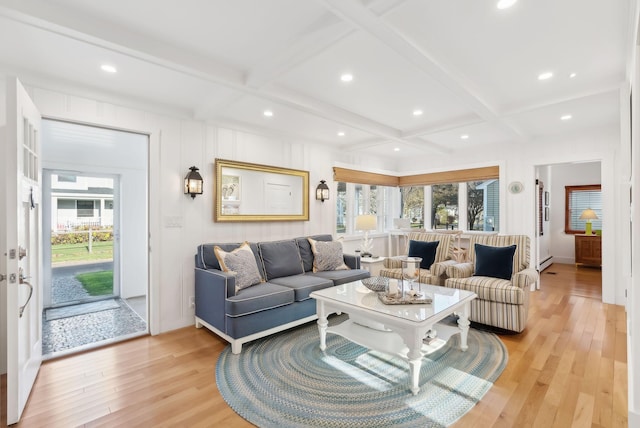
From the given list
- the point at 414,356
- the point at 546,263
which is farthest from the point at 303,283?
the point at 546,263

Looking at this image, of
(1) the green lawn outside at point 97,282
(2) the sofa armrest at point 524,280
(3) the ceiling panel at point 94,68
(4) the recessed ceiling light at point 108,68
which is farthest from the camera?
(1) the green lawn outside at point 97,282

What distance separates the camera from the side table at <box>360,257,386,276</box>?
15.4 ft

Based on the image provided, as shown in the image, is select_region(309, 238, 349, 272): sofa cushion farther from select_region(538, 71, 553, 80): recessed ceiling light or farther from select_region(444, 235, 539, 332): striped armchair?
select_region(538, 71, 553, 80): recessed ceiling light

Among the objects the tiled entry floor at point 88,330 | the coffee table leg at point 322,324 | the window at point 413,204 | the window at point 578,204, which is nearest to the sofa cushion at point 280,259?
the coffee table leg at point 322,324

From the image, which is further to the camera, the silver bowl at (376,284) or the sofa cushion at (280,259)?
the sofa cushion at (280,259)

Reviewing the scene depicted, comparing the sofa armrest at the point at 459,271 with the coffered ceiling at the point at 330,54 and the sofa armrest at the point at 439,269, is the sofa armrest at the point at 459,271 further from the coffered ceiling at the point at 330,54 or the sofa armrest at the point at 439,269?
the coffered ceiling at the point at 330,54

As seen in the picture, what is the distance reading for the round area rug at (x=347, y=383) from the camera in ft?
6.40

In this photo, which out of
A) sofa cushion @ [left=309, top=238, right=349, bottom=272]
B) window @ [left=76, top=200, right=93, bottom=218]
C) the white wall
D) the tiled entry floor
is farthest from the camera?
the white wall

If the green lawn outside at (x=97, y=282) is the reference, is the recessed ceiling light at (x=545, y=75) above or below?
above

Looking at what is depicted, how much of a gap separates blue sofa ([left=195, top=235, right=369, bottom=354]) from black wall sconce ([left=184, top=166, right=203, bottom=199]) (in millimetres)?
605

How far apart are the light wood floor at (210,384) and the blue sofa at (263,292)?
30cm

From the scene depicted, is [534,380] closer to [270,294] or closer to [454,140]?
[270,294]

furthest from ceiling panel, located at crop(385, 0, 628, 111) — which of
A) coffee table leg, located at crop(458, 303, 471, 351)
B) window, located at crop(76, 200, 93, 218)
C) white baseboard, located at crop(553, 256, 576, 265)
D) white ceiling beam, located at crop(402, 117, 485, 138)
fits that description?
white baseboard, located at crop(553, 256, 576, 265)

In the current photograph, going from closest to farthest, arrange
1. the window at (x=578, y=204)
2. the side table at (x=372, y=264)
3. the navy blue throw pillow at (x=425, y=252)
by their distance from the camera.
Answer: the navy blue throw pillow at (x=425, y=252)
the side table at (x=372, y=264)
the window at (x=578, y=204)
